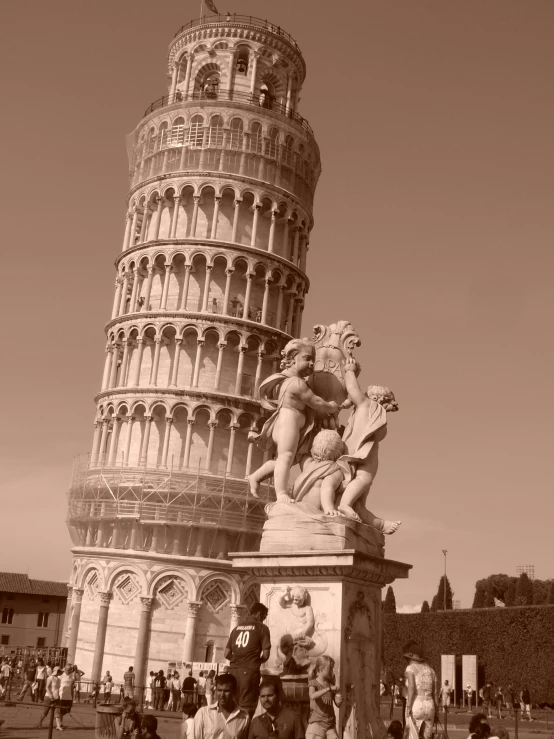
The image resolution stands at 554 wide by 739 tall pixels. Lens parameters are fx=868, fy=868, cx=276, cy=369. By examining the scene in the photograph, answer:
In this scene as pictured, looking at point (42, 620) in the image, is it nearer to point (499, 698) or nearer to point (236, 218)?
point (236, 218)

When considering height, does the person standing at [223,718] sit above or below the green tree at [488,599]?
below

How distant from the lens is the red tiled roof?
7531cm

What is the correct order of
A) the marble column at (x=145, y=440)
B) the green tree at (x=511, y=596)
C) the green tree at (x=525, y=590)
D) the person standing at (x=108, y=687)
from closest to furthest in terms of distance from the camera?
the person standing at (x=108, y=687)
the marble column at (x=145, y=440)
the green tree at (x=525, y=590)
the green tree at (x=511, y=596)

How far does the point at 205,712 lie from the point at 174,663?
119 ft

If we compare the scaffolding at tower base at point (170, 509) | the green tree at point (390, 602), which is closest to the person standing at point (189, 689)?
the scaffolding at tower base at point (170, 509)

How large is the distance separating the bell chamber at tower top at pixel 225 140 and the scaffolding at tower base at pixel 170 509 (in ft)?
47.6

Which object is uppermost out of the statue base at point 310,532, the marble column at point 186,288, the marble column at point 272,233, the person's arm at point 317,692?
the marble column at point 272,233

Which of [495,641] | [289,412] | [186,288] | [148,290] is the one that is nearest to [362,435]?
[289,412]

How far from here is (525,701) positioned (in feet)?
132

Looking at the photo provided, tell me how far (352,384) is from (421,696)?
3351mm

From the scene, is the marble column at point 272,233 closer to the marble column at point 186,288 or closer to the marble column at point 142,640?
the marble column at point 186,288

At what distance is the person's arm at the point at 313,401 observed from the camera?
31.3 ft

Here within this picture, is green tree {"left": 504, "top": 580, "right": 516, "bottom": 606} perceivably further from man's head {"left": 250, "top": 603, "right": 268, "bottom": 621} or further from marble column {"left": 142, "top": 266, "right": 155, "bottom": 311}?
man's head {"left": 250, "top": 603, "right": 268, "bottom": 621}

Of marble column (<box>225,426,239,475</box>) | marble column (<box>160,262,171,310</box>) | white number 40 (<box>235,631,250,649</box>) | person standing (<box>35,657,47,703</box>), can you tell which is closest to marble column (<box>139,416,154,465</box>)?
marble column (<box>225,426,239,475</box>)
